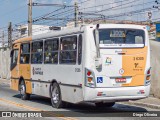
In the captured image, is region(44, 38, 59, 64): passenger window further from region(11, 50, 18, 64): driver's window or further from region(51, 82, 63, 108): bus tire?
region(11, 50, 18, 64): driver's window

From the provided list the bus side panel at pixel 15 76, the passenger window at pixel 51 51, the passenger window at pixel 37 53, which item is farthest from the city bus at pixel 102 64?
the bus side panel at pixel 15 76

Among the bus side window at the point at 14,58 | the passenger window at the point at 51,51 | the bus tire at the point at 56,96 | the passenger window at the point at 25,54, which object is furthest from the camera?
the bus side window at the point at 14,58

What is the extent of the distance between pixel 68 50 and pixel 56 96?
74.2 inches

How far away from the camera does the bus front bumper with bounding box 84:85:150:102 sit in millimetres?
12414

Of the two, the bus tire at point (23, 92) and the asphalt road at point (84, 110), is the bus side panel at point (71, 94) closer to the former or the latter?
the asphalt road at point (84, 110)

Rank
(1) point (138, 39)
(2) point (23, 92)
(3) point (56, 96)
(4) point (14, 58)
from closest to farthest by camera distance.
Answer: (1) point (138, 39), (3) point (56, 96), (2) point (23, 92), (4) point (14, 58)

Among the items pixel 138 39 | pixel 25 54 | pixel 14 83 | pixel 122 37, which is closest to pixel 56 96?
pixel 122 37

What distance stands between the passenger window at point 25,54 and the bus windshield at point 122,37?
5.70m

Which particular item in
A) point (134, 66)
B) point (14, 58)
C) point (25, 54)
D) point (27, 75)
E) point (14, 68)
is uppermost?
point (25, 54)

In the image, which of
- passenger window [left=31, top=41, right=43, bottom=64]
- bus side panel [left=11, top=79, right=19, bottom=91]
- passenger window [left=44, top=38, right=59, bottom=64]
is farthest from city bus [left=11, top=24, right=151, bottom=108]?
bus side panel [left=11, top=79, right=19, bottom=91]

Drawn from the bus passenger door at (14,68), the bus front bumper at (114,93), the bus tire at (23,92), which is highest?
the bus passenger door at (14,68)

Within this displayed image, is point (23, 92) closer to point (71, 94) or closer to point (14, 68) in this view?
point (14, 68)

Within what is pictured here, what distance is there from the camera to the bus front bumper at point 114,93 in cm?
1241

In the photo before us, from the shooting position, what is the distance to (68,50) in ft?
45.7
